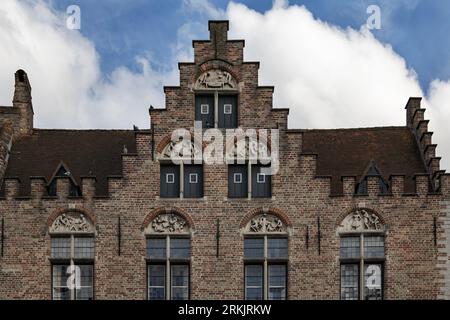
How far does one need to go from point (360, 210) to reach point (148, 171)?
6553mm

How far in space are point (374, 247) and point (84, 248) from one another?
8.74 meters

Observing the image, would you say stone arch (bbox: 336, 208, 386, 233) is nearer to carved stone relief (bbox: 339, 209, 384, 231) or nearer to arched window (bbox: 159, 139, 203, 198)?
carved stone relief (bbox: 339, 209, 384, 231)

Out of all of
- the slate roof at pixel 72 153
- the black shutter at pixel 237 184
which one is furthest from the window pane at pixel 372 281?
the slate roof at pixel 72 153

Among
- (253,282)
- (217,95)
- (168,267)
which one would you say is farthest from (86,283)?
(217,95)

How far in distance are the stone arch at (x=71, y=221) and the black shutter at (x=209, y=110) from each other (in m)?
4.47

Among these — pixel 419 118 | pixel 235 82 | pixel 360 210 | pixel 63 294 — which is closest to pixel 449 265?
pixel 360 210

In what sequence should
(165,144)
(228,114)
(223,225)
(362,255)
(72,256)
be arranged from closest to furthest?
(362,255), (72,256), (223,225), (165,144), (228,114)

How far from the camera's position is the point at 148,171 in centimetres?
Answer: 3578

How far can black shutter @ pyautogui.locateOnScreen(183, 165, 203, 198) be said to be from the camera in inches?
1405

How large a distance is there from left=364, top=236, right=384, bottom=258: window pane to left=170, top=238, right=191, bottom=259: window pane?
534 centimetres

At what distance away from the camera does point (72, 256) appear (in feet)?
115

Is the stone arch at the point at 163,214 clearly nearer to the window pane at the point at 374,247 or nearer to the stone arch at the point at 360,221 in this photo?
the stone arch at the point at 360,221

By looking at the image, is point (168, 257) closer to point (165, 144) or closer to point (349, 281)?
point (165, 144)
